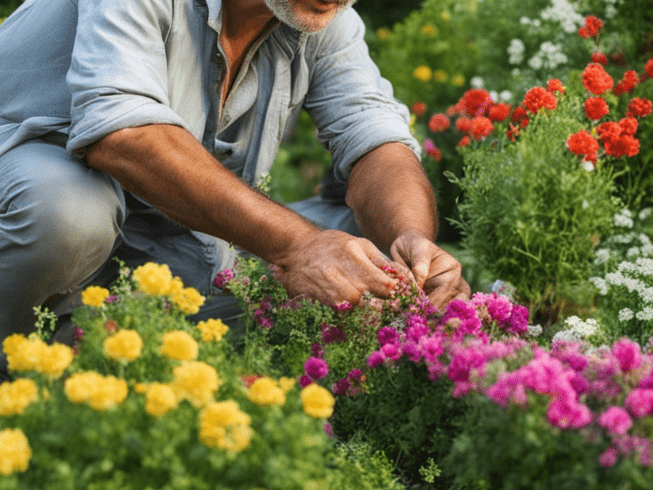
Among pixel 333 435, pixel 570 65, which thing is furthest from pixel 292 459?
pixel 570 65

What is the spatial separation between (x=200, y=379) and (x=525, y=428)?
507mm

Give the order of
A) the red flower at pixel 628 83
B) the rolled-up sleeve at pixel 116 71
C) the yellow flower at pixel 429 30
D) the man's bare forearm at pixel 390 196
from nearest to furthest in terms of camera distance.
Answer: the rolled-up sleeve at pixel 116 71, the man's bare forearm at pixel 390 196, the red flower at pixel 628 83, the yellow flower at pixel 429 30

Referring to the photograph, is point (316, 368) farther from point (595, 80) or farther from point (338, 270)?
point (595, 80)

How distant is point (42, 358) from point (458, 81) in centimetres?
386

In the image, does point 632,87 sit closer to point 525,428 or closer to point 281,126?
point 281,126

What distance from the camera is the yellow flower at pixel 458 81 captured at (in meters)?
4.60

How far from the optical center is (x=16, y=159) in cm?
213

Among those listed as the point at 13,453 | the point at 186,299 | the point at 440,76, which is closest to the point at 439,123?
the point at 440,76

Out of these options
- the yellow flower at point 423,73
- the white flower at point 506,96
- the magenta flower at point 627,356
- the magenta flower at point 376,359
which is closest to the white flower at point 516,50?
the white flower at point 506,96

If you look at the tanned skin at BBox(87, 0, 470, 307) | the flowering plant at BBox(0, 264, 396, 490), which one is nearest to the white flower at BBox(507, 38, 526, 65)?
the tanned skin at BBox(87, 0, 470, 307)

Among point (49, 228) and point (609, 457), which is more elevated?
point (609, 457)

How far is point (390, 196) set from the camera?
2.31 meters

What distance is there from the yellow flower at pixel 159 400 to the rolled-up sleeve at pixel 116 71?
1.01m

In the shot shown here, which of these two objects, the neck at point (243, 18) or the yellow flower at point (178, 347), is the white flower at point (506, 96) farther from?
the yellow flower at point (178, 347)
